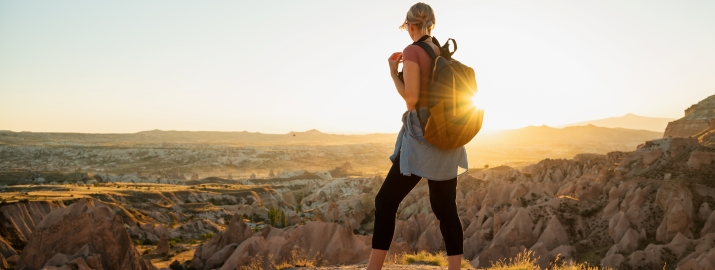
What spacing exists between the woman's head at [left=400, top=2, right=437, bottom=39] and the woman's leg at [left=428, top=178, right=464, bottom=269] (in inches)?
53.7

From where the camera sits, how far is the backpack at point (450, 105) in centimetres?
Result: 427

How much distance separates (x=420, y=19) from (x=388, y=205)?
1683 mm

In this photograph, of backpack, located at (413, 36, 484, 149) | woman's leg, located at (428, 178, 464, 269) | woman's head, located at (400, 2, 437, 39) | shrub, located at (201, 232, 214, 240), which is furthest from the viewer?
shrub, located at (201, 232, 214, 240)

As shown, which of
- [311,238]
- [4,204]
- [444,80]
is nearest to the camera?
[444,80]

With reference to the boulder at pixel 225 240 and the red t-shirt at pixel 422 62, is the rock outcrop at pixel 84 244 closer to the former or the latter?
the boulder at pixel 225 240

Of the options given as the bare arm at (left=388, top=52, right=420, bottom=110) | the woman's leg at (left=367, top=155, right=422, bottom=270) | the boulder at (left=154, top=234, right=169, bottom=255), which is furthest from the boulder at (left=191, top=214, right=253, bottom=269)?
the bare arm at (left=388, top=52, right=420, bottom=110)

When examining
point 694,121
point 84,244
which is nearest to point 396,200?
point 84,244

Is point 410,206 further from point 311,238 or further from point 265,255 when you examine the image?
point 265,255

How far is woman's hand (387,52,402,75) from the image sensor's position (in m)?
4.59

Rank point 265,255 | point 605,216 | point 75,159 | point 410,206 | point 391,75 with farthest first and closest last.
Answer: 1. point 75,159
2. point 410,206
3. point 605,216
4. point 265,255
5. point 391,75

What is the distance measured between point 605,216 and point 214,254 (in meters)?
18.0

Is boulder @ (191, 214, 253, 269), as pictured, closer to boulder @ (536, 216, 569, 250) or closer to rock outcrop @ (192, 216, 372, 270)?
rock outcrop @ (192, 216, 372, 270)

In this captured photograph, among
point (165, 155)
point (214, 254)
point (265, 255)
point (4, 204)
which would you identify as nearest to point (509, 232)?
point (265, 255)

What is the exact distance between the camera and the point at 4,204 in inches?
1336
